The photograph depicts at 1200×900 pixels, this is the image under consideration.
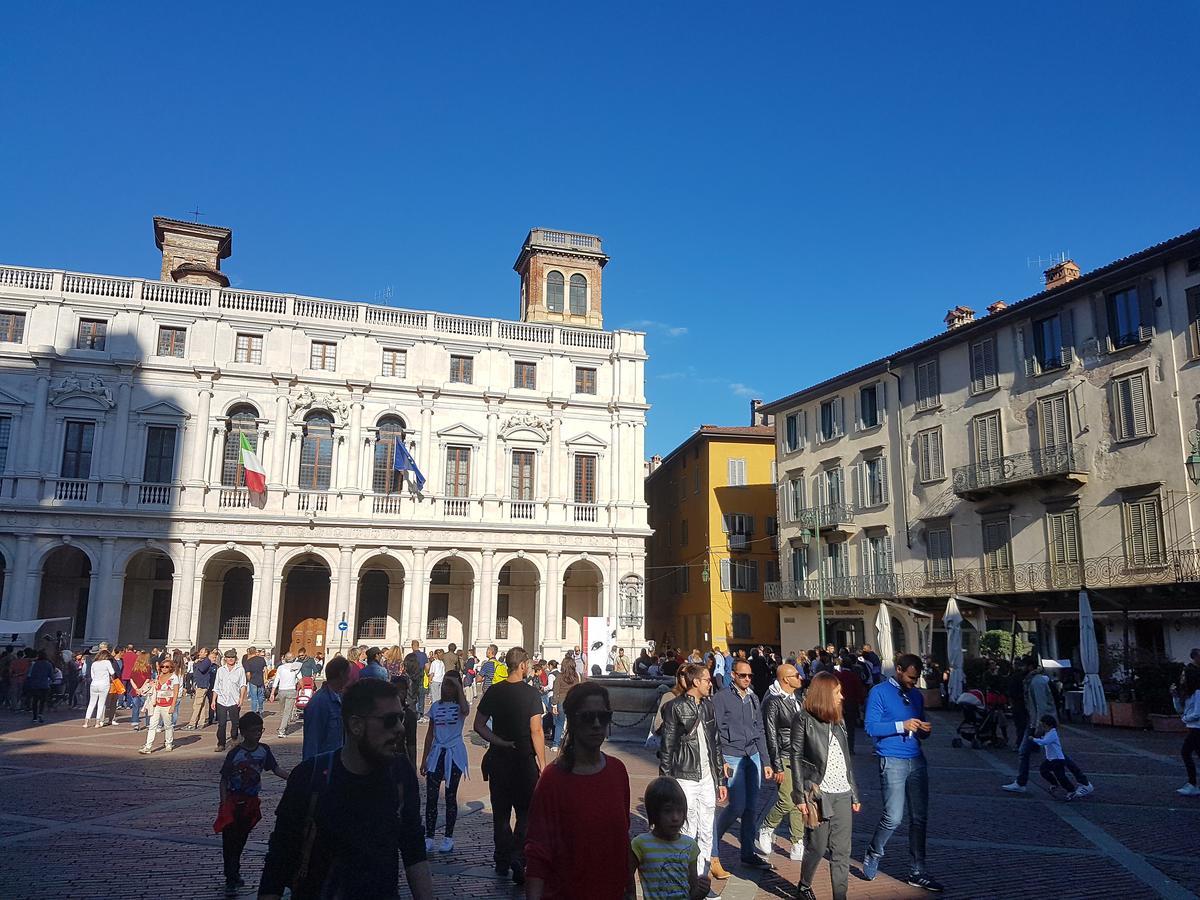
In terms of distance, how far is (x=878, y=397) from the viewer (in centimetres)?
3719

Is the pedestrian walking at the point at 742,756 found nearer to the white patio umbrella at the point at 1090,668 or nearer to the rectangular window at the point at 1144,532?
the white patio umbrella at the point at 1090,668

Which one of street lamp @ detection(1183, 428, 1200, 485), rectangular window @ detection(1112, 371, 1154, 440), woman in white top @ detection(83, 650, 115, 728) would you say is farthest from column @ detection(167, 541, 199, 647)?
street lamp @ detection(1183, 428, 1200, 485)

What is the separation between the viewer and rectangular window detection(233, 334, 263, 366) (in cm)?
3578

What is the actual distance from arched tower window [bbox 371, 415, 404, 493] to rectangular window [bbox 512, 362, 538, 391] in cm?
553

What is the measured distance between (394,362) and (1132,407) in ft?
89.9

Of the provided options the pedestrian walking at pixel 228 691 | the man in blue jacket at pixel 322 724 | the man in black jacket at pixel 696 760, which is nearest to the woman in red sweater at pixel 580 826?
the man in black jacket at pixel 696 760

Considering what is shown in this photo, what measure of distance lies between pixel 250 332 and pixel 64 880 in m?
31.0

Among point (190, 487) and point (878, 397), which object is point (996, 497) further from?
point (190, 487)

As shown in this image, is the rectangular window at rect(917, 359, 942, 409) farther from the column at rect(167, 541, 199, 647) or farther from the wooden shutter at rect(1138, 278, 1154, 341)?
the column at rect(167, 541, 199, 647)

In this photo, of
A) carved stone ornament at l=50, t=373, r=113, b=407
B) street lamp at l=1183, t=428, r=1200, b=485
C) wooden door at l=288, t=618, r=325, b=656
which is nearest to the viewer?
street lamp at l=1183, t=428, r=1200, b=485

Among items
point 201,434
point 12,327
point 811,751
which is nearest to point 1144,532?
point 811,751

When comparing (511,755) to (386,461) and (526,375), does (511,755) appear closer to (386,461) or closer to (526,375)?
(386,461)

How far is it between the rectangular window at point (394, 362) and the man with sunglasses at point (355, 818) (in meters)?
34.9

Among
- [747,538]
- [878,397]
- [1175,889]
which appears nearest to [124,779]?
[1175,889]
